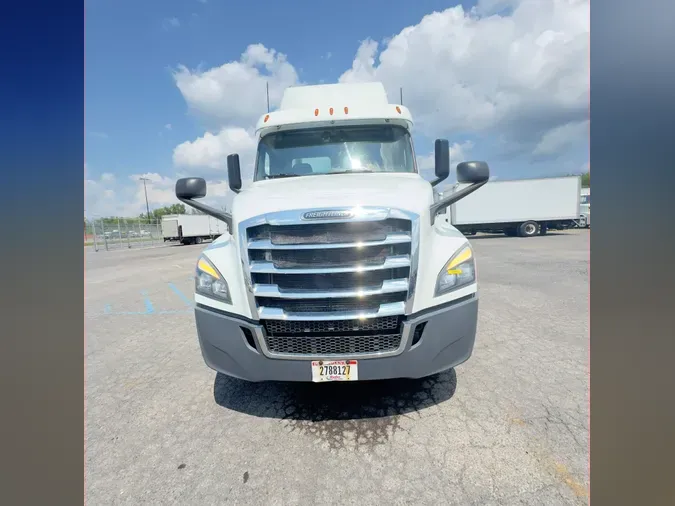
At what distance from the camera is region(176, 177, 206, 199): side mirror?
2.96 meters

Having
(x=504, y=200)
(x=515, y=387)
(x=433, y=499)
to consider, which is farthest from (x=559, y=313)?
(x=504, y=200)

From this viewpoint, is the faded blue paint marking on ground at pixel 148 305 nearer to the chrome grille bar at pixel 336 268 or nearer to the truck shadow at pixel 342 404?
the truck shadow at pixel 342 404

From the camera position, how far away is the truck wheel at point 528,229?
2389cm

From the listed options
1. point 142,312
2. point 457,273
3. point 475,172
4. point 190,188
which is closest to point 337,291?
point 457,273

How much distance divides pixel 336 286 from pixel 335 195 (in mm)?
760

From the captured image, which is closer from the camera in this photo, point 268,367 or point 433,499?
point 433,499

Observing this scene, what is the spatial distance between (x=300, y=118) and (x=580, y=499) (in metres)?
4.20

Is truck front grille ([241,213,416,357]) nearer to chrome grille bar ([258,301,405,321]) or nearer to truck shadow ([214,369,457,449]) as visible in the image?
chrome grille bar ([258,301,405,321])

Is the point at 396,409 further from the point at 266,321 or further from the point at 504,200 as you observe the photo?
the point at 504,200

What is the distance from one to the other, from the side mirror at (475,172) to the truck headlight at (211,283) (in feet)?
7.76

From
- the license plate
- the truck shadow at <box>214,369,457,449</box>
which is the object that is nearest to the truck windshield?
the license plate

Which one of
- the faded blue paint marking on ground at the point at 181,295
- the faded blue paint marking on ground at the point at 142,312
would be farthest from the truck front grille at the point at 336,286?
the faded blue paint marking on ground at the point at 181,295

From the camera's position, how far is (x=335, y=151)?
146 inches

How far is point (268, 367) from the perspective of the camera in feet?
7.80
